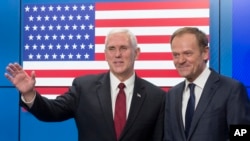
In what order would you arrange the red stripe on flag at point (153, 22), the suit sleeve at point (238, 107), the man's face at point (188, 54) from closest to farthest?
the suit sleeve at point (238, 107)
the man's face at point (188, 54)
the red stripe on flag at point (153, 22)

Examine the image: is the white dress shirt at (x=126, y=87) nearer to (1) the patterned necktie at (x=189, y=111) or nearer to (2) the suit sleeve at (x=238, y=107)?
(1) the patterned necktie at (x=189, y=111)

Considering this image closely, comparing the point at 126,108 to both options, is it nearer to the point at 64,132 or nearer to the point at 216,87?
the point at 216,87

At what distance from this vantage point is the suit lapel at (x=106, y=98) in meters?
2.31

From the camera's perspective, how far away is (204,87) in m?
2.23

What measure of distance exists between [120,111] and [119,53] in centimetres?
36

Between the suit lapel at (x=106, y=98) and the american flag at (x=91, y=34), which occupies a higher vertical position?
the american flag at (x=91, y=34)

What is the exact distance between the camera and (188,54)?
2.25 meters

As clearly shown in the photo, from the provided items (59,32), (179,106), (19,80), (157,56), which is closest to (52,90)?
(59,32)

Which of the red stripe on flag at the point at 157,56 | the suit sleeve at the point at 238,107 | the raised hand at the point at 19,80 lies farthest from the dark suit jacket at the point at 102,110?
the red stripe on flag at the point at 157,56

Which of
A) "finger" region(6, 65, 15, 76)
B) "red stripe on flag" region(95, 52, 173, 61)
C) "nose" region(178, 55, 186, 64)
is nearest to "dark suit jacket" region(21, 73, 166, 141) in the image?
"finger" region(6, 65, 15, 76)

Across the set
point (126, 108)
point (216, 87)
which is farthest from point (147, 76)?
point (216, 87)

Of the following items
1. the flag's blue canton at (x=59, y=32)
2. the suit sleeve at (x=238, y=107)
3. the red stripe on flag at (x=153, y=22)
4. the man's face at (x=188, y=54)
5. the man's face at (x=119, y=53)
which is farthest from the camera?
the flag's blue canton at (x=59, y=32)

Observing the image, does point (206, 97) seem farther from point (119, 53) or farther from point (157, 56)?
point (157, 56)

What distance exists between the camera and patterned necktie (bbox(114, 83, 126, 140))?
7.62 feet
